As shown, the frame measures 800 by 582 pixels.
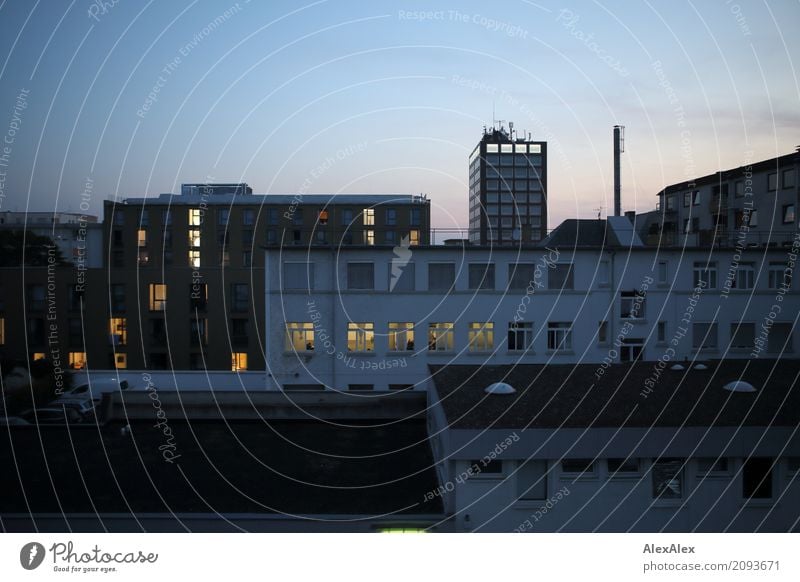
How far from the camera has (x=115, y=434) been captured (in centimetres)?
700

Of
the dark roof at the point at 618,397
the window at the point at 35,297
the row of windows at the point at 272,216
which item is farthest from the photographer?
the row of windows at the point at 272,216

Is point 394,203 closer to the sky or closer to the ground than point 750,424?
closer to the sky

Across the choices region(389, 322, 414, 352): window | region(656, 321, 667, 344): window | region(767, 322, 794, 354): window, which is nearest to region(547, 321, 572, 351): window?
region(656, 321, 667, 344): window

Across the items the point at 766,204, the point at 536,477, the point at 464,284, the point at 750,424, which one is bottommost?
the point at 536,477

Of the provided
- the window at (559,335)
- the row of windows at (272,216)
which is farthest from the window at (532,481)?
the row of windows at (272,216)

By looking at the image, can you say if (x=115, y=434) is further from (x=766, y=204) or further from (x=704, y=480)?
(x=766, y=204)

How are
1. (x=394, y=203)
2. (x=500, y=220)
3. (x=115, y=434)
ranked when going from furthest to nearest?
(x=500, y=220), (x=394, y=203), (x=115, y=434)

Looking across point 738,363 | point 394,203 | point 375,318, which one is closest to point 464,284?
point 375,318

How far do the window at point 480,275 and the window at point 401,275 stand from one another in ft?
Answer: 3.99

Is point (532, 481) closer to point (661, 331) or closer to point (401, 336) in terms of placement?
point (401, 336)

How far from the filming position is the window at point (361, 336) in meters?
12.0

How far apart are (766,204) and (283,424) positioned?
14.2 metres

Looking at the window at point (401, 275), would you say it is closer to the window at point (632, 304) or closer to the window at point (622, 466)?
the window at point (632, 304)

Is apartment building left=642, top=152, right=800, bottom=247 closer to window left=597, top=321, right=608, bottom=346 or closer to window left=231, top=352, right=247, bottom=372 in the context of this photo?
window left=597, top=321, right=608, bottom=346
